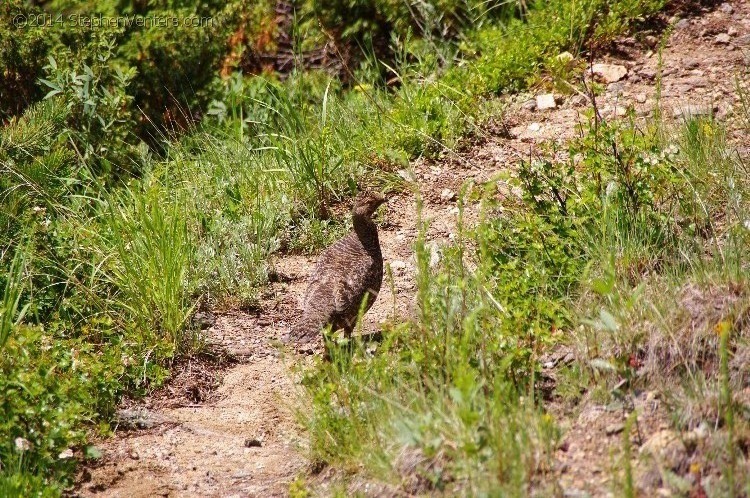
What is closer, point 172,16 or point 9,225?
point 9,225

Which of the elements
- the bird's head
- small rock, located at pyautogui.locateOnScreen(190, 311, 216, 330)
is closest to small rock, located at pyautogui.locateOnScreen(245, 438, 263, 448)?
small rock, located at pyautogui.locateOnScreen(190, 311, 216, 330)

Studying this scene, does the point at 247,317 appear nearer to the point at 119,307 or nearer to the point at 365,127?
the point at 119,307

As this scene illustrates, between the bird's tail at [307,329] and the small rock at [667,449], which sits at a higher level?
the small rock at [667,449]

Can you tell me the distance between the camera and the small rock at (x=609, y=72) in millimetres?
8539

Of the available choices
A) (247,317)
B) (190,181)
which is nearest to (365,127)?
(190,181)

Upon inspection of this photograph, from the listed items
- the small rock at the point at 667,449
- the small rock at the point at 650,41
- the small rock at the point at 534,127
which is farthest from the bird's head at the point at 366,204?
the small rock at the point at 650,41

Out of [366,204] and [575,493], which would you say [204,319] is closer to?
[366,204]

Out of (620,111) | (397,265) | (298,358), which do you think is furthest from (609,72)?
(298,358)

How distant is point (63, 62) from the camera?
8555 mm

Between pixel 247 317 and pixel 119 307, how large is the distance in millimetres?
926

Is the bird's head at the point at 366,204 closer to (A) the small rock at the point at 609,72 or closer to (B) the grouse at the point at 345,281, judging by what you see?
(B) the grouse at the point at 345,281

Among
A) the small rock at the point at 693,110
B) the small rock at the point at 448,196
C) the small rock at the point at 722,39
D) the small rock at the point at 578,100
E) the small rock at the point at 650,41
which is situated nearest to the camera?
the small rock at the point at 693,110

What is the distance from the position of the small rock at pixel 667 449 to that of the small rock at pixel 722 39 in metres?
5.55

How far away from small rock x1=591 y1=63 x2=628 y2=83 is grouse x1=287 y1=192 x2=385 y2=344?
9.68ft
